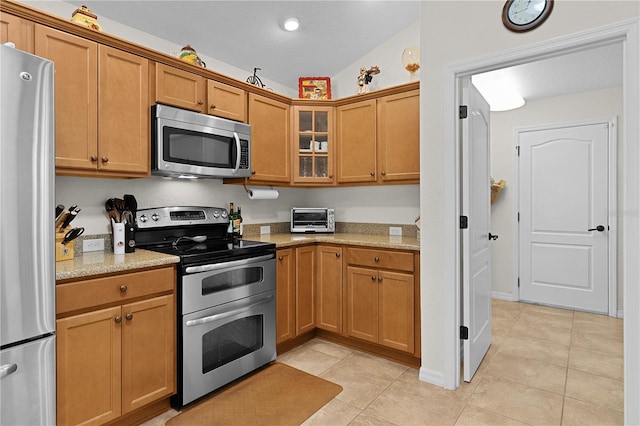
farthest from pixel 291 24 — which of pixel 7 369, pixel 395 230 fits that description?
pixel 7 369

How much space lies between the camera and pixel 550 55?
6.42 ft

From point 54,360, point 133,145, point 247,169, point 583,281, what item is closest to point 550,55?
point 247,169

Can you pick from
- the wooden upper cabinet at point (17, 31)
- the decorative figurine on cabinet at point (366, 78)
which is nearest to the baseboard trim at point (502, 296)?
the decorative figurine on cabinet at point (366, 78)

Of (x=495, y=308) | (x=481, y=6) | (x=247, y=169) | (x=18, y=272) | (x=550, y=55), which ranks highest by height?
(x=481, y=6)

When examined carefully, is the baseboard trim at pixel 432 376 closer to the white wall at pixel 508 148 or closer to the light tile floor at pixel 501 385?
the light tile floor at pixel 501 385

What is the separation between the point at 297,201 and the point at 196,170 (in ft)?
5.12

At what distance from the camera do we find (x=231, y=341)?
2.39 meters

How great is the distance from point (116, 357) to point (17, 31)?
1.73m

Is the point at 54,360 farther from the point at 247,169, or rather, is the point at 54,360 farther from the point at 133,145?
the point at 247,169

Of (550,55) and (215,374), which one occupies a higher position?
(550,55)

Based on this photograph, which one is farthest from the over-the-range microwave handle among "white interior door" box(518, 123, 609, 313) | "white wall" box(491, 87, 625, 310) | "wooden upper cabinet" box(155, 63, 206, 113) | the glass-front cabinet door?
"white interior door" box(518, 123, 609, 313)

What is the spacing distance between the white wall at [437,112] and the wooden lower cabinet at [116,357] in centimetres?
166

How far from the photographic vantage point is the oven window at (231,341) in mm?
2242

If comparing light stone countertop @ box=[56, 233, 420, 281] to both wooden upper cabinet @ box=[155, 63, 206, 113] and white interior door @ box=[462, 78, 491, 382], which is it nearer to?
white interior door @ box=[462, 78, 491, 382]
